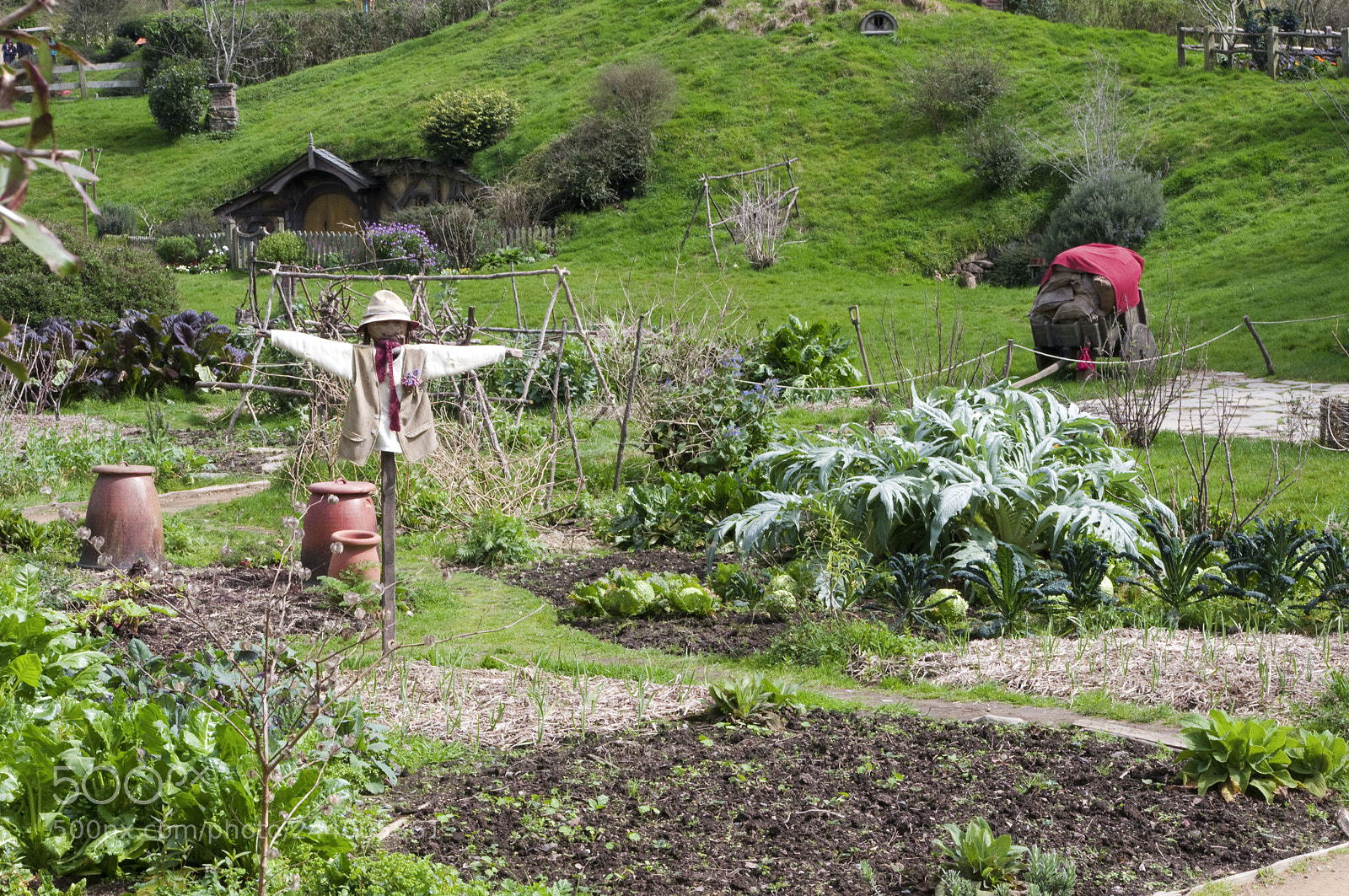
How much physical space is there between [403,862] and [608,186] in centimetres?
2800

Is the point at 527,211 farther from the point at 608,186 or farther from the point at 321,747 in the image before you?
the point at 321,747

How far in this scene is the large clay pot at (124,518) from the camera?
7.07 meters

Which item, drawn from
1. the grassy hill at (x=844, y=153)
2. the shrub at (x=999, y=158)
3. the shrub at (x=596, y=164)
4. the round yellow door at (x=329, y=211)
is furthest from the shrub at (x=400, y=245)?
the shrub at (x=999, y=158)

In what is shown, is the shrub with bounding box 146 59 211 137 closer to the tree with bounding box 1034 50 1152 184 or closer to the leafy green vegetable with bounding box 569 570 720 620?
the tree with bounding box 1034 50 1152 184

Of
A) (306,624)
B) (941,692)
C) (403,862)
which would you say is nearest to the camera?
(403,862)

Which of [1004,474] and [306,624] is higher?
[1004,474]

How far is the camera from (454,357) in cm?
585

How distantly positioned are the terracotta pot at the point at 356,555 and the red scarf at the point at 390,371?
1251 millimetres

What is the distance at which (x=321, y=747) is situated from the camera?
346 cm

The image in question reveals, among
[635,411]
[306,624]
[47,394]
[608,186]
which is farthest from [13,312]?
[608,186]

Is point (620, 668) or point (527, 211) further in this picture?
point (527, 211)

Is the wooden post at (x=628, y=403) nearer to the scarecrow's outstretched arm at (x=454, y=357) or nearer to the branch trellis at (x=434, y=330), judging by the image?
the branch trellis at (x=434, y=330)

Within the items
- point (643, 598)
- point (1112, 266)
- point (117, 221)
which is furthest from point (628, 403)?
point (117, 221)

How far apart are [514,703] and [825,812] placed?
162 centimetres
